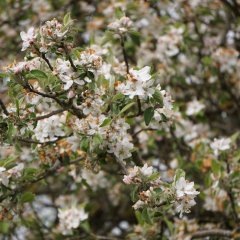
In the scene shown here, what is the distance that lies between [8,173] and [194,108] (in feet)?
5.82

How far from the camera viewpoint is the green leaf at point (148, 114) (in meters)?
2.31

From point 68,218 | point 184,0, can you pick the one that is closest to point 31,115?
point 68,218

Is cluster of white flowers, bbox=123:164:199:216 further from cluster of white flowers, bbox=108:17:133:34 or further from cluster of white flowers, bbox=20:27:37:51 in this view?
cluster of white flowers, bbox=108:17:133:34

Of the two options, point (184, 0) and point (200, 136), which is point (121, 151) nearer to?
point (200, 136)

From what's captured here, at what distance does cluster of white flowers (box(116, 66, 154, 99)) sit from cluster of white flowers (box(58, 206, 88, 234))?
4.83ft

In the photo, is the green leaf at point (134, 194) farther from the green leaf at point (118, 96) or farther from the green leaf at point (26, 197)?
the green leaf at point (26, 197)

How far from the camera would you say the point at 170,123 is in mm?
2791

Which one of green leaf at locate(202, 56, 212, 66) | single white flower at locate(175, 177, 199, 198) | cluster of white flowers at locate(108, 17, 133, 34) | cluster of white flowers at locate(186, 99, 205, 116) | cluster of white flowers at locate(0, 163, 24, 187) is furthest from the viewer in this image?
green leaf at locate(202, 56, 212, 66)

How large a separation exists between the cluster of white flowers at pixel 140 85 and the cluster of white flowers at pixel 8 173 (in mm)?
715

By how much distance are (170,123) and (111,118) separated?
20.8 inches

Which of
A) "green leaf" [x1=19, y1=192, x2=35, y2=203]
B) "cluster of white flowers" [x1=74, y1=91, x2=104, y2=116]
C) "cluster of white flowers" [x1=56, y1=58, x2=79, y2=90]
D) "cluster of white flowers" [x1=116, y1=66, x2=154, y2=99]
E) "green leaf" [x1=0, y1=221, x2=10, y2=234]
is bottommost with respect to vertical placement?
"green leaf" [x1=0, y1=221, x2=10, y2=234]

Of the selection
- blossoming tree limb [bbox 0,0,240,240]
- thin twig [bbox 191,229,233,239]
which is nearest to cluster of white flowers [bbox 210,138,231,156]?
blossoming tree limb [bbox 0,0,240,240]

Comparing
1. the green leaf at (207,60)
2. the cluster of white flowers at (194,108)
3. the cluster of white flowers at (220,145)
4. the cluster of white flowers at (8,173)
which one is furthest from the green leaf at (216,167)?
the green leaf at (207,60)

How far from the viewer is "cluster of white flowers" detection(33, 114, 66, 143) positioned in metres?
2.62
